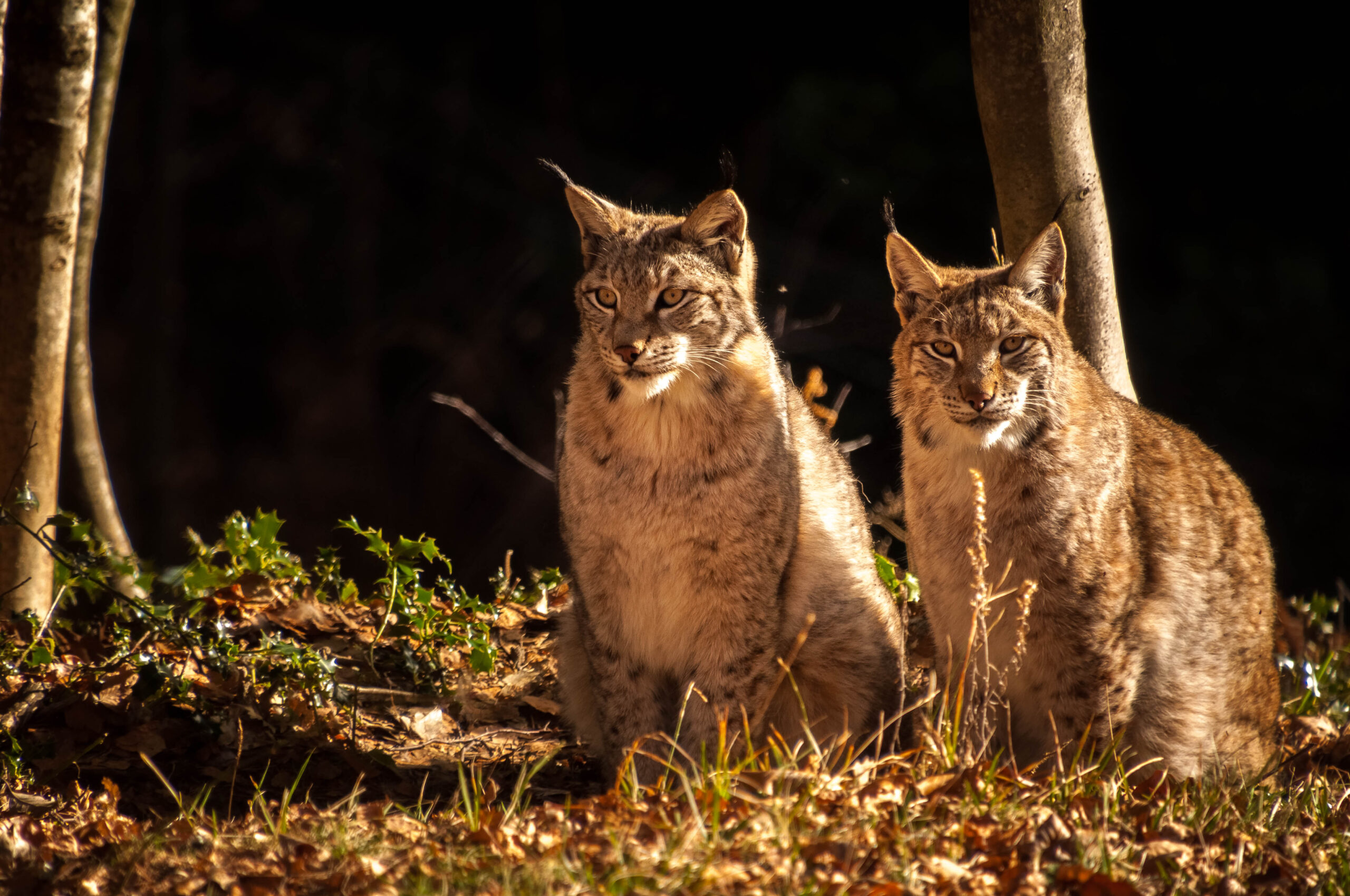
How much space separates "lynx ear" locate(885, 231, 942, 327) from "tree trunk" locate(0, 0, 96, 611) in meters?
3.06

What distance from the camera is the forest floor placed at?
8.68 feet

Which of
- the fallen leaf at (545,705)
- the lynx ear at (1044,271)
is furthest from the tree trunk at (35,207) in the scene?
the lynx ear at (1044,271)

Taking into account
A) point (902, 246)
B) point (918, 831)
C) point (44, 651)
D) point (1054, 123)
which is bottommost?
point (44, 651)

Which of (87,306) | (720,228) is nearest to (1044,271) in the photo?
(720,228)

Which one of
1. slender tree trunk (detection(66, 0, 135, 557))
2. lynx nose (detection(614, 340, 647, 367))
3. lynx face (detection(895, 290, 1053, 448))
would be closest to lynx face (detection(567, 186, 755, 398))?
lynx nose (detection(614, 340, 647, 367))

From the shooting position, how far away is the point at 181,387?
1032cm

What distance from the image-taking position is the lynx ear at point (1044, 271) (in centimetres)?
390

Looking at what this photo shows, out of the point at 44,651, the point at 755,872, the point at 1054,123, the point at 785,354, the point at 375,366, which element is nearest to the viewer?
the point at 755,872

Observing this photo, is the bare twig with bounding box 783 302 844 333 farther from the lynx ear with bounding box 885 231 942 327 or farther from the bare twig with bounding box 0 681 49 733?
the bare twig with bounding box 0 681 49 733

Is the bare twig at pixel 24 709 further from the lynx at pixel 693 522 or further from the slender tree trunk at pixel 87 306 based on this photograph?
the lynx at pixel 693 522

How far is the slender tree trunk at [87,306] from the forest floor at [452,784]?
34 cm

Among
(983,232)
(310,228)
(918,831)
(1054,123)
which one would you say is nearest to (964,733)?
(918,831)

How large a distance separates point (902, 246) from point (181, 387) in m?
7.92

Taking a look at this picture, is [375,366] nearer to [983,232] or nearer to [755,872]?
[983,232]
